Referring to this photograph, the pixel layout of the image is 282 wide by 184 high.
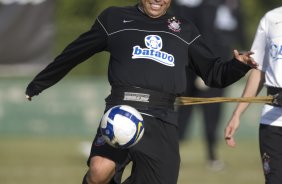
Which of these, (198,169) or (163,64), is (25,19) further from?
(163,64)

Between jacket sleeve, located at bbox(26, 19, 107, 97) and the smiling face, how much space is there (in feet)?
1.15

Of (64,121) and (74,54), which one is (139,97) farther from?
(64,121)

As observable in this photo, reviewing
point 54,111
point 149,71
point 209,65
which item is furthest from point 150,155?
point 54,111

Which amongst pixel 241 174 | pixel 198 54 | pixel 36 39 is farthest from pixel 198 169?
pixel 198 54

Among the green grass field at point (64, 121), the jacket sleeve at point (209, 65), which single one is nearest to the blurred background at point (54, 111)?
the green grass field at point (64, 121)

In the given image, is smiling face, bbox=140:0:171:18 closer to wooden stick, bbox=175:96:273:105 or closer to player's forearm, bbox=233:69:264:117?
wooden stick, bbox=175:96:273:105

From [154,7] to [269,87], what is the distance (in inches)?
40.9

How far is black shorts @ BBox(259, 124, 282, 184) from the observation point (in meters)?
7.11

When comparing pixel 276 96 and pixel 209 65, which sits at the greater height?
pixel 209 65

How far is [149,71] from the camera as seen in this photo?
22.7ft

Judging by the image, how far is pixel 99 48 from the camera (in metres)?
7.16

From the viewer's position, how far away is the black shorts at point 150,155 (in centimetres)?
686

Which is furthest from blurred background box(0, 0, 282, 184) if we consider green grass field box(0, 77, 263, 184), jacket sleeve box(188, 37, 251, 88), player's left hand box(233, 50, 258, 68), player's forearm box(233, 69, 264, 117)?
player's left hand box(233, 50, 258, 68)

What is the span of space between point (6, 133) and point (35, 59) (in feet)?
6.06
